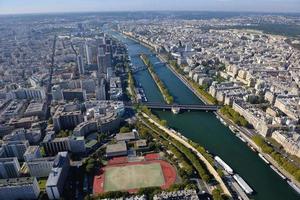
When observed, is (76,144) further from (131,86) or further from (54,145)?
(131,86)

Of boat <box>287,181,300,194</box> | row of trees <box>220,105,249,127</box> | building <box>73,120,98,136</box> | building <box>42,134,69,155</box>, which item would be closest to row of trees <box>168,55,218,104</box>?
row of trees <box>220,105,249,127</box>

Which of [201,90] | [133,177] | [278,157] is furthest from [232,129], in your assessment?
[133,177]

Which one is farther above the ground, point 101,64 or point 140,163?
point 101,64

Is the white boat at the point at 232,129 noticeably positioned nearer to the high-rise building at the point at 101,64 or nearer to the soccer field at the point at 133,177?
the soccer field at the point at 133,177

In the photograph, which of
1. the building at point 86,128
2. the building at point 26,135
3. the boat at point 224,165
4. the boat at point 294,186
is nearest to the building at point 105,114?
the building at point 86,128

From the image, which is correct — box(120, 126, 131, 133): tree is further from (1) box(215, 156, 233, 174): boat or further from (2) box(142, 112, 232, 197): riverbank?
(1) box(215, 156, 233, 174): boat
